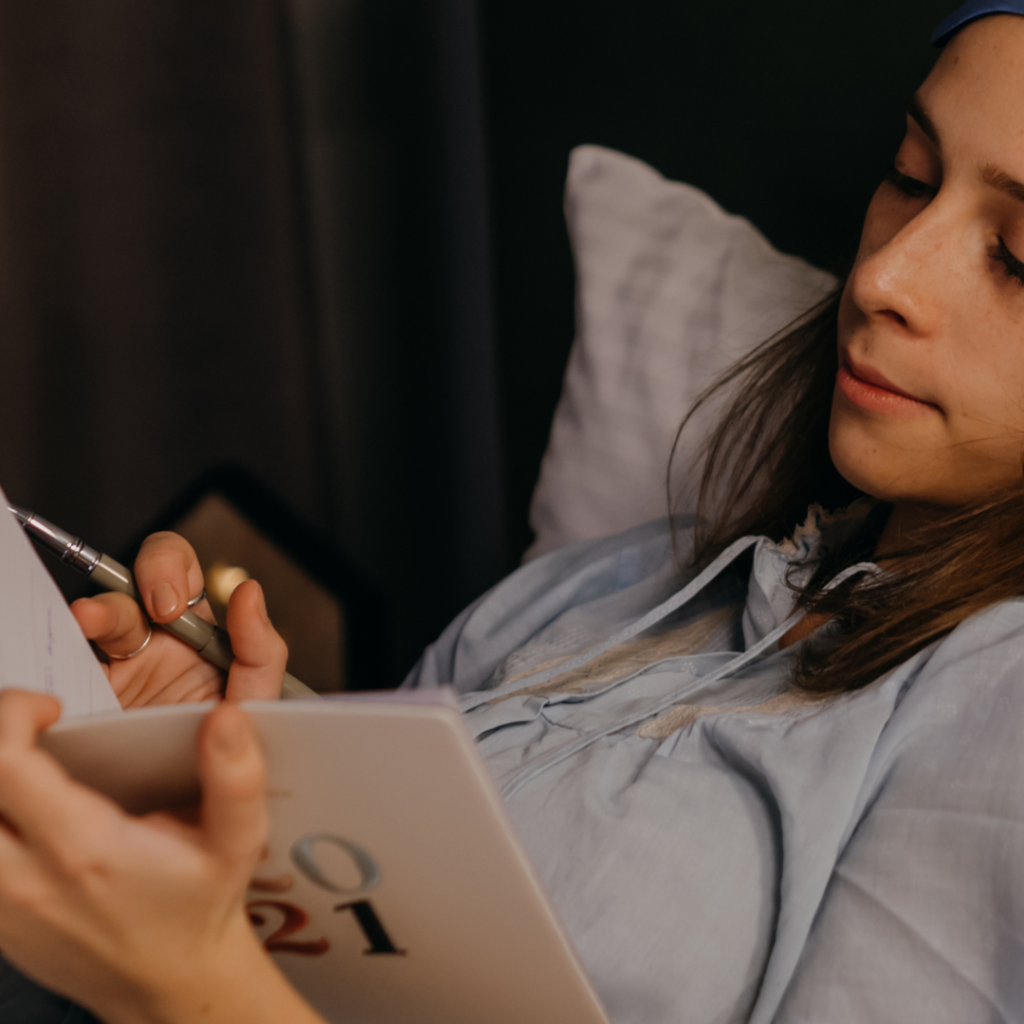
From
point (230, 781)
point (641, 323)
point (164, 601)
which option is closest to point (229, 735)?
point (230, 781)

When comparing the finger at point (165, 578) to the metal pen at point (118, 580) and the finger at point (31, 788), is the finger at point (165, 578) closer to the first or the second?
the metal pen at point (118, 580)

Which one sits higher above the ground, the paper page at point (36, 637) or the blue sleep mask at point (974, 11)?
the blue sleep mask at point (974, 11)

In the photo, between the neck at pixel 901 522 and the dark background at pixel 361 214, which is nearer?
the neck at pixel 901 522

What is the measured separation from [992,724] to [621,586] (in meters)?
0.42

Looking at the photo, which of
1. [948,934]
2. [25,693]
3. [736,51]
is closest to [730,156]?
[736,51]

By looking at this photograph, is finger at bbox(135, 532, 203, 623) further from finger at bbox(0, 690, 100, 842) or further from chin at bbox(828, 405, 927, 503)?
chin at bbox(828, 405, 927, 503)

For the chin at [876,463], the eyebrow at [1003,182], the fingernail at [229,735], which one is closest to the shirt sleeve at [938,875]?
the chin at [876,463]

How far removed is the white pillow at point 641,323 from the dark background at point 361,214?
7 cm

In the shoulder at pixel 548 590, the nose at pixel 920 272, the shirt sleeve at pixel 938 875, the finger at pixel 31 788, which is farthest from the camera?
the shoulder at pixel 548 590

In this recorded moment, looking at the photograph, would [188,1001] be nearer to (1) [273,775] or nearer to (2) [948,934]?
(1) [273,775]

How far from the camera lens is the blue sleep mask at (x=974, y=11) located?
0.56 meters

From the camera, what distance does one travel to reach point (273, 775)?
0.34m

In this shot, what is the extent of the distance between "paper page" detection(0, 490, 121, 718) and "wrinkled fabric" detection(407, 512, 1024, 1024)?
0.93 ft

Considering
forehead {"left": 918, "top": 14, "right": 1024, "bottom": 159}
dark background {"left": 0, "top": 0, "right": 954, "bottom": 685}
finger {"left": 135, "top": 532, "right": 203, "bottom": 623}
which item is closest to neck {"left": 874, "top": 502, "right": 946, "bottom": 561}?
forehead {"left": 918, "top": 14, "right": 1024, "bottom": 159}
